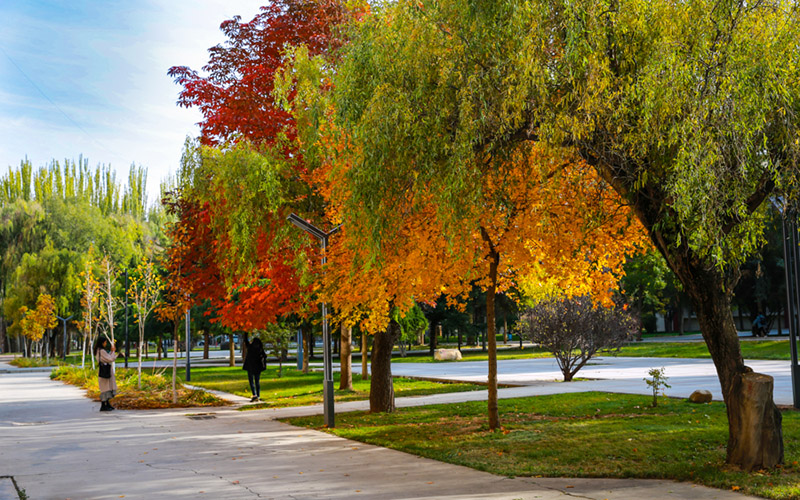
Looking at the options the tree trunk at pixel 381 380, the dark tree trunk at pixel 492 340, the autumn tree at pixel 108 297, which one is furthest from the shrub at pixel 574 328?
the autumn tree at pixel 108 297

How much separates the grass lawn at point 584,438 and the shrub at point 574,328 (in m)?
5.79

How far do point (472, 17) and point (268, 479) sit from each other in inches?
249

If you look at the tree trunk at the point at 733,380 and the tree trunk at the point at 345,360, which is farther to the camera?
the tree trunk at the point at 345,360

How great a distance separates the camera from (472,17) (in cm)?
917

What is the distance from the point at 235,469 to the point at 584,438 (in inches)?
220

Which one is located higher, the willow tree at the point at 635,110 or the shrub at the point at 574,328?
the willow tree at the point at 635,110

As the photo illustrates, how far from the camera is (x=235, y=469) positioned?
1019cm

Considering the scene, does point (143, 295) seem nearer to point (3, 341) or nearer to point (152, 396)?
point (152, 396)

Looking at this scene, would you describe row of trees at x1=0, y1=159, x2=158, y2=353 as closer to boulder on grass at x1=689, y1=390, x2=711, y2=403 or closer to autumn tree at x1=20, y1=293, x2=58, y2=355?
autumn tree at x1=20, y1=293, x2=58, y2=355

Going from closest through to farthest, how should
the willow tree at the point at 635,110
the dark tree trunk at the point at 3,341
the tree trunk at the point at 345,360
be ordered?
1. the willow tree at the point at 635,110
2. the tree trunk at the point at 345,360
3. the dark tree trunk at the point at 3,341

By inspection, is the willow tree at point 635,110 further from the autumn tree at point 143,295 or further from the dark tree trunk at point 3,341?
the dark tree trunk at point 3,341

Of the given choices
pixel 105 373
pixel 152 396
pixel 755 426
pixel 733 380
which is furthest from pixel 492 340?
pixel 152 396

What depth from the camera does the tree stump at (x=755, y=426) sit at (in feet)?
29.5

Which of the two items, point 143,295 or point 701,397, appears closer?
point 701,397
